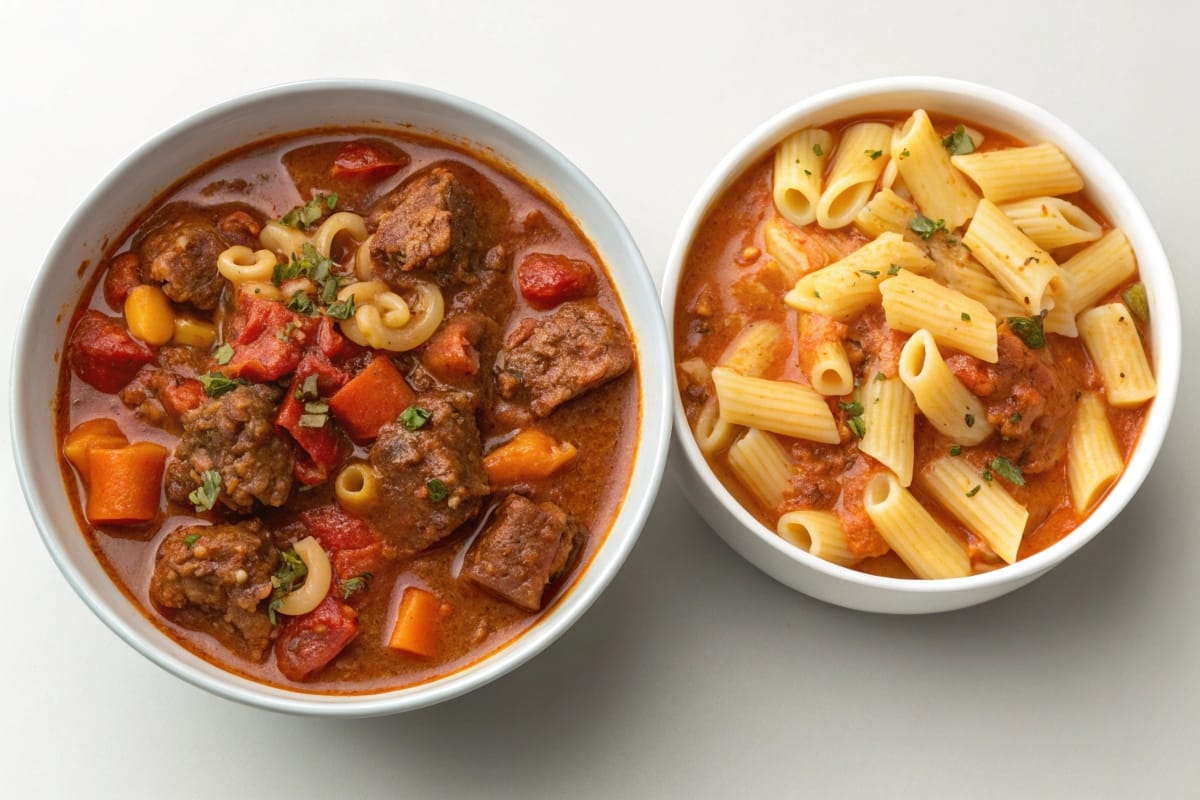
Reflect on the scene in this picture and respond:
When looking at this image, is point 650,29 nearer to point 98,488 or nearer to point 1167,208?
point 1167,208

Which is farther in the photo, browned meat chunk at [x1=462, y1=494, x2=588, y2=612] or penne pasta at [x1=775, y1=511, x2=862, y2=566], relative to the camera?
penne pasta at [x1=775, y1=511, x2=862, y2=566]

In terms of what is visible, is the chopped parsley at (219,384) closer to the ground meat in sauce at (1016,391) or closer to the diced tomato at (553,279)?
the diced tomato at (553,279)

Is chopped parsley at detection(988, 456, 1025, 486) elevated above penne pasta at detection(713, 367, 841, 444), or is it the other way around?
penne pasta at detection(713, 367, 841, 444)

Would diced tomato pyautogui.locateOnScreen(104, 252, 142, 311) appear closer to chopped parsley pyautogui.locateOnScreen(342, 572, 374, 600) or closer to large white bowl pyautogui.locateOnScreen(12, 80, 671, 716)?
large white bowl pyautogui.locateOnScreen(12, 80, 671, 716)

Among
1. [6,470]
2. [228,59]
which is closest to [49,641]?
[6,470]

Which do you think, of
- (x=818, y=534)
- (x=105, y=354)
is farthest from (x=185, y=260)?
(x=818, y=534)

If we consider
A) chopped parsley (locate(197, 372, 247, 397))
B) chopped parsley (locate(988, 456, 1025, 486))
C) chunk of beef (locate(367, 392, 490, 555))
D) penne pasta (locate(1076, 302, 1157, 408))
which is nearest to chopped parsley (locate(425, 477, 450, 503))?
chunk of beef (locate(367, 392, 490, 555))
